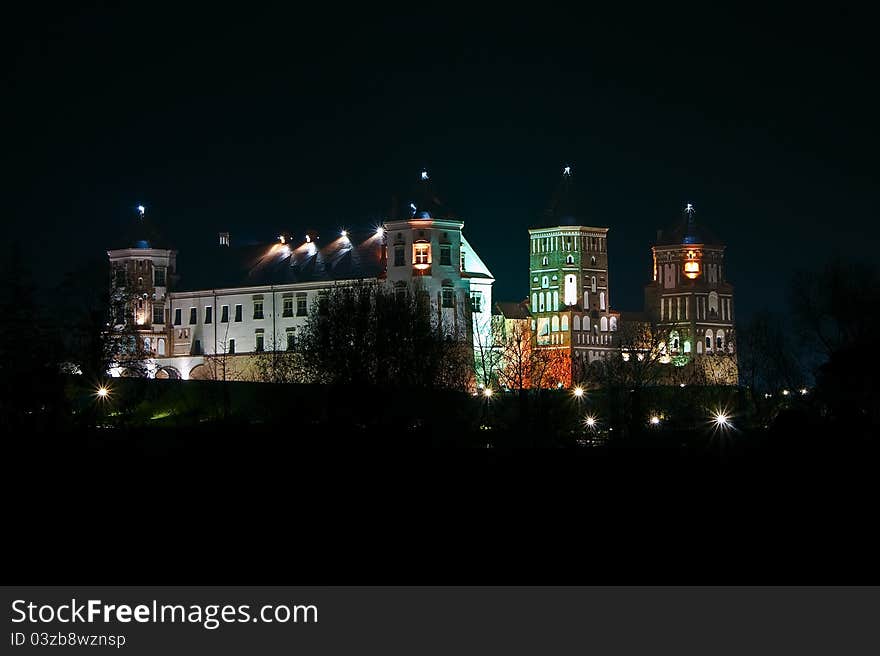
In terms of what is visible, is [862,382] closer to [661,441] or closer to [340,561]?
[661,441]

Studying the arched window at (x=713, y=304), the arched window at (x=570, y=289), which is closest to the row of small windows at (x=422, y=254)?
the arched window at (x=570, y=289)

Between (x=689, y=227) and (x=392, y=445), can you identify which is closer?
(x=392, y=445)

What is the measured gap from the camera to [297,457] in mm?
57250

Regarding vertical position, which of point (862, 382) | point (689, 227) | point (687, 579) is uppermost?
point (689, 227)

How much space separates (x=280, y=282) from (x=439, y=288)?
17808 millimetres

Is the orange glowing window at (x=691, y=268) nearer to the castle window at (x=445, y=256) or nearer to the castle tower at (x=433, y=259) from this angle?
the castle tower at (x=433, y=259)

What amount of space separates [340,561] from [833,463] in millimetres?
14526

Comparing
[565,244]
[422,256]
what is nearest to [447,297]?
[422,256]

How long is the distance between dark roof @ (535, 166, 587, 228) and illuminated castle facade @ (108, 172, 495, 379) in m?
26.5

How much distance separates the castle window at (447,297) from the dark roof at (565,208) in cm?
3999

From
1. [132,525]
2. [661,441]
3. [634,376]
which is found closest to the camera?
[132,525]

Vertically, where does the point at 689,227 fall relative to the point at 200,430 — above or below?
above

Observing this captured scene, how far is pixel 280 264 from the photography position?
15512 cm
